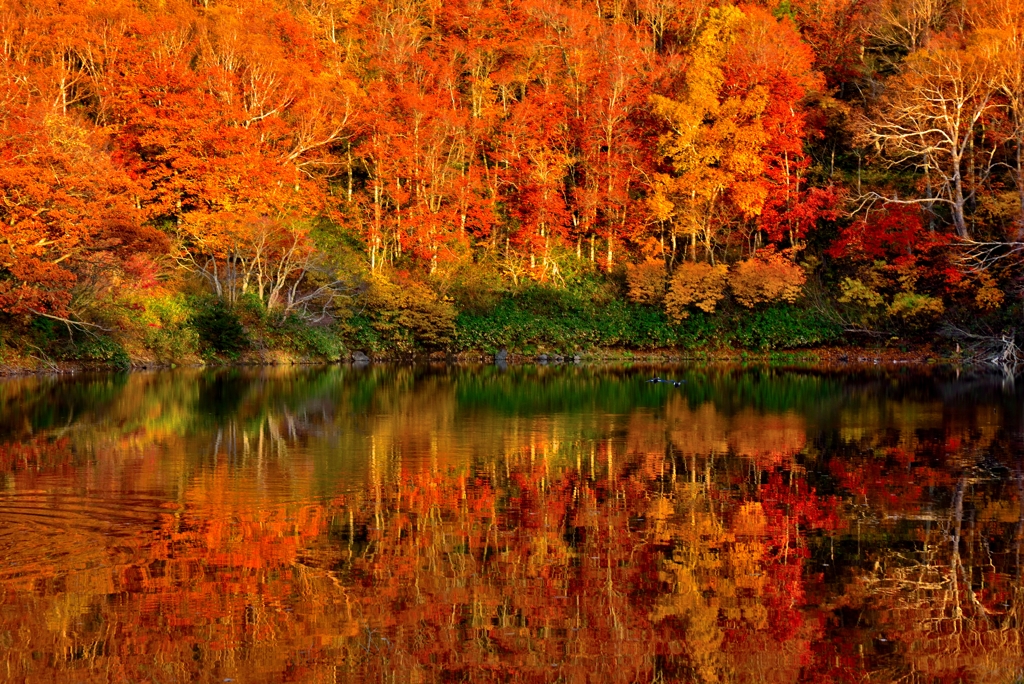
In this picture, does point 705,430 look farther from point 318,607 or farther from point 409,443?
point 318,607

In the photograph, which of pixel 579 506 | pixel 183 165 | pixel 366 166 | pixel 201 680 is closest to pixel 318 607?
pixel 201 680

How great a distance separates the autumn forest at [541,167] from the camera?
45.9 m

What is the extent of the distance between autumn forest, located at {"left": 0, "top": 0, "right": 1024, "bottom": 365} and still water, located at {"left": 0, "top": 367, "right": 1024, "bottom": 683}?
2442 centimetres

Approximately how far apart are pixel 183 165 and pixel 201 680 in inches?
1598

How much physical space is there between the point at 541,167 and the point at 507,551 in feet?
138

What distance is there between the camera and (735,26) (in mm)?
53156

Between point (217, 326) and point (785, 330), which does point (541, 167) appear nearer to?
point (785, 330)

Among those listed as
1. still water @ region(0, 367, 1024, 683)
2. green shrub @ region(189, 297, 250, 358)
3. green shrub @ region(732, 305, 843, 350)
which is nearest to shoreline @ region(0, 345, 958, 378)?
green shrub @ region(732, 305, 843, 350)

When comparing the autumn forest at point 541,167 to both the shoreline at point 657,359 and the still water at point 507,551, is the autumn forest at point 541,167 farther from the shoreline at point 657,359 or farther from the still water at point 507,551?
the still water at point 507,551

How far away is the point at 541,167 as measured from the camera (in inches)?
2048

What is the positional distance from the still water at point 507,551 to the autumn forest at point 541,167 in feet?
80.1

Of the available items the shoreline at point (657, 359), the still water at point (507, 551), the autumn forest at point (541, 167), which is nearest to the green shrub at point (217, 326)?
the autumn forest at point (541, 167)

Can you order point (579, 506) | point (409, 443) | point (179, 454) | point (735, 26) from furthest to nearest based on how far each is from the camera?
point (735, 26) → point (409, 443) → point (179, 454) → point (579, 506)

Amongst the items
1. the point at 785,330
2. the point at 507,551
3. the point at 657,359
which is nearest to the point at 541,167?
the point at 657,359
